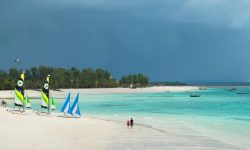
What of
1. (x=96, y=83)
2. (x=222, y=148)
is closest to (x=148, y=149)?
(x=222, y=148)

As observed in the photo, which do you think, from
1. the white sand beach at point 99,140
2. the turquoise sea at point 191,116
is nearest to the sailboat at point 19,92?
the turquoise sea at point 191,116

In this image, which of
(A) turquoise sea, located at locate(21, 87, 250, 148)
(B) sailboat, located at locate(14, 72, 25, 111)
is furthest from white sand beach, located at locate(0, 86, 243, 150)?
(B) sailboat, located at locate(14, 72, 25, 111)

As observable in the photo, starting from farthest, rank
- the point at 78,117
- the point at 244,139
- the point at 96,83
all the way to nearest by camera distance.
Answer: the point at 96,83 < the point at 78,117 < the point at 244,139

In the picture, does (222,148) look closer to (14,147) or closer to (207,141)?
(207,141)

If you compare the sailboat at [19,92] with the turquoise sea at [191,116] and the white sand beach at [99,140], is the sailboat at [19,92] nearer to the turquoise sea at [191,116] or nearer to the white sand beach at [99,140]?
the turquoise sea at [191,116]

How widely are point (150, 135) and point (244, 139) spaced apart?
25.0ft

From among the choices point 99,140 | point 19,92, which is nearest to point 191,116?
point 19,92

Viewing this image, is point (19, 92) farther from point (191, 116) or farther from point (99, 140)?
point (191, 116)

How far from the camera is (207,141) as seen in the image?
27.4 m

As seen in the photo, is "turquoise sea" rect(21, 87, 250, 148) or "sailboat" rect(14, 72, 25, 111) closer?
"turquoise sea" rect(21, 87, 250, 148)

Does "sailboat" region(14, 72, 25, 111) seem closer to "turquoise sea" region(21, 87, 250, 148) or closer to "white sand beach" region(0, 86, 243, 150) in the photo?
"turquoise sea" region(21, 87, 250, 148)

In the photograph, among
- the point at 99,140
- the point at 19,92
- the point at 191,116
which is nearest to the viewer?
the point at 99,140

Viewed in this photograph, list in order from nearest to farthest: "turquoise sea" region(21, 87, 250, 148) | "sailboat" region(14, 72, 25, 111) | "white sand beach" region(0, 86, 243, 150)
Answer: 1. "white sand beach" region(0, 86, 243, 150)
2. "turquoise sea" region(21, 87, 250, 148)
3. "sailboat" region(14, 72, 25, 111)

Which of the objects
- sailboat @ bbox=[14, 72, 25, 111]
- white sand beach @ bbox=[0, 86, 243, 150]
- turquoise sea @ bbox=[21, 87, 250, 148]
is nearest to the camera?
white sand beach @ bbox=[0, 86, 243, 150]
